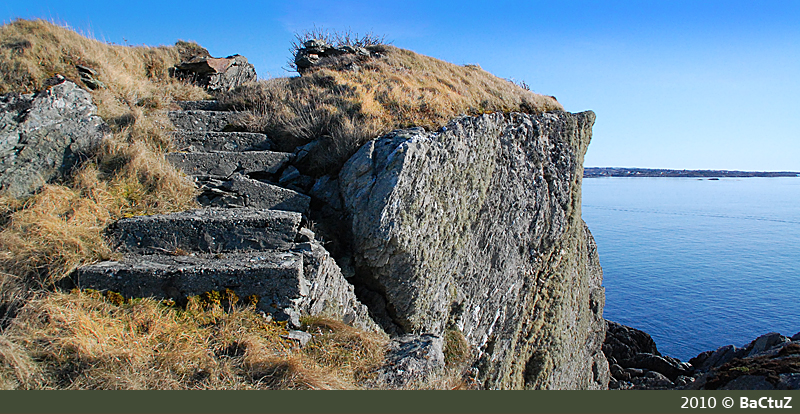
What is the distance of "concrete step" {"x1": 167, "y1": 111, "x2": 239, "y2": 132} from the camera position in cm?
797

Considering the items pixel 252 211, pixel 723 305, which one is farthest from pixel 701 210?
pixel 252 211

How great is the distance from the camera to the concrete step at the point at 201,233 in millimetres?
4828

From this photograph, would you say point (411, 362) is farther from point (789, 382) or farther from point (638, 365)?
point (638, 365)

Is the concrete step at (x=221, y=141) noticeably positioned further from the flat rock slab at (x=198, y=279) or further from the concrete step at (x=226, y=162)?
the flat rock slab at (x=198, y=279)

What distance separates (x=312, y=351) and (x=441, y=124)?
4.80 metres

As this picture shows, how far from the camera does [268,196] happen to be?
6082 millimetres

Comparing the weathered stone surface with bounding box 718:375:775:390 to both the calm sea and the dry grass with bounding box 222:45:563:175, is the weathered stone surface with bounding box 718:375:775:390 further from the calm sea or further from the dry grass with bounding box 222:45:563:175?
the calm sea

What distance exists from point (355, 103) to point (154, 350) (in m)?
5.49

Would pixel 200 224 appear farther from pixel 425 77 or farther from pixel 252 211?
pixel 425 77

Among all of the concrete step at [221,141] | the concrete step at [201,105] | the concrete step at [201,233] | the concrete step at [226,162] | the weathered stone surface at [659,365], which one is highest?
the concrete step at [201,105]

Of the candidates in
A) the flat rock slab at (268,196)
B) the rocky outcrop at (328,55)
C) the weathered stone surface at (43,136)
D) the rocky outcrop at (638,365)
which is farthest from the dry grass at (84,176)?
the rocky outcrop at (638,365)

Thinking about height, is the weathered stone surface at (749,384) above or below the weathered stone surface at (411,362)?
below

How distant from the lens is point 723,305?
3394cm

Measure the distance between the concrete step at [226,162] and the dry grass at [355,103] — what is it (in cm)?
61
